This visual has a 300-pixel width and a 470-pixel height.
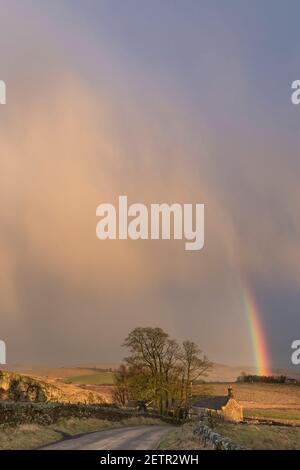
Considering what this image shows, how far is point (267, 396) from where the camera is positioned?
543 ft

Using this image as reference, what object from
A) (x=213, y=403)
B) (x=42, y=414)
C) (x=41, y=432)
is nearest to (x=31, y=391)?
(x=213, y=403)

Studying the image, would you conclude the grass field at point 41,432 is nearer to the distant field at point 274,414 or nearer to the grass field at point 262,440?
the grass field at point 262,440

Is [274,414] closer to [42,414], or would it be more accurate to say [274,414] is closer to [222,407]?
[222,407]

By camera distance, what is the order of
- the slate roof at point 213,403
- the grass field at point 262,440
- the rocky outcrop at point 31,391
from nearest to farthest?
the grass field at point 262,440 → the rocky outcrop at point 31,391 → the slate roof at point 213,403

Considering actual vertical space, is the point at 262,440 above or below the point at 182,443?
below

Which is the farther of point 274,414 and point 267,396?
point 267,396

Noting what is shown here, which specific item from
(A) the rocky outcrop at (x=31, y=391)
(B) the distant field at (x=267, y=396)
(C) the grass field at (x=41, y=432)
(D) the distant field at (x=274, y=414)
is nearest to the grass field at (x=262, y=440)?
(C) the grass field at (x=41, y=432)

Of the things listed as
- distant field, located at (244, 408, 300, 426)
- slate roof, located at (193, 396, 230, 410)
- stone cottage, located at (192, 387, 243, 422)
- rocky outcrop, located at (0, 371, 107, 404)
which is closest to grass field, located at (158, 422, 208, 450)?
rocky outcrop, located at (0, 371, 107, 404)

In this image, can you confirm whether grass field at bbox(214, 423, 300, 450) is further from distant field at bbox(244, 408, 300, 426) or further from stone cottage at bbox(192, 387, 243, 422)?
distant field at bbox(244, 408, 300, 426)

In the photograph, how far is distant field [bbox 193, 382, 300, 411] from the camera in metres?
148

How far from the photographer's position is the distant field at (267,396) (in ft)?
484

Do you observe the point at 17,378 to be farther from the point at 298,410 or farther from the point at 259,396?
the point at 259,396

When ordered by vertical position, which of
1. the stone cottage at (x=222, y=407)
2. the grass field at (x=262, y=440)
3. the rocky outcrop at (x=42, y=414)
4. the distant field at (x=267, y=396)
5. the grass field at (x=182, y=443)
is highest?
the grass field at (x=182, y=443)

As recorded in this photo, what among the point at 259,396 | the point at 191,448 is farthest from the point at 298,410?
the point at 191,448
